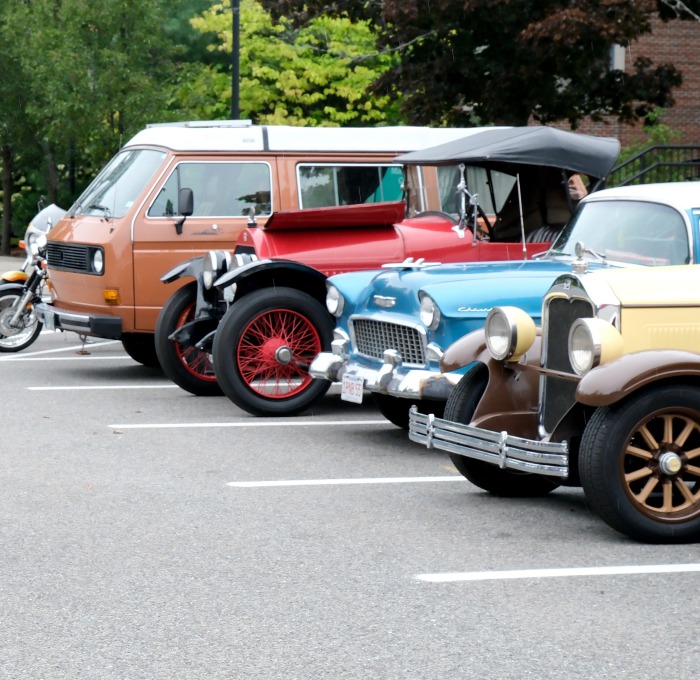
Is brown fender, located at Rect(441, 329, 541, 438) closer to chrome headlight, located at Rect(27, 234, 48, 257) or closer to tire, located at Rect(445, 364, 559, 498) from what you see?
tire, located at Rect(445, 364, 559, 498)

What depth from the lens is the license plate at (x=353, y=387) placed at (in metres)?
9.05

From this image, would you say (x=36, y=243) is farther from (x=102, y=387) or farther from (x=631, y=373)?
(x=631, y=373)

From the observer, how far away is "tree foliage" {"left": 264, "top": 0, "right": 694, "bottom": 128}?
19562mm

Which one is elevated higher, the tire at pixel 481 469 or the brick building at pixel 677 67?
the brick building at pixel 677 67

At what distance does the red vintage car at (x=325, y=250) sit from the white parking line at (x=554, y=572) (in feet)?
16.0

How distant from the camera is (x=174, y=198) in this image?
499 inches

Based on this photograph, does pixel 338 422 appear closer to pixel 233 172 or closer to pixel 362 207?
pixel 362 207

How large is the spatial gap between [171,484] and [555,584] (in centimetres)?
288

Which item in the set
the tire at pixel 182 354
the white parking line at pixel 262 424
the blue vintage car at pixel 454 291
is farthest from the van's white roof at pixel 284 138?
the blue vintage car at pixel 454 291

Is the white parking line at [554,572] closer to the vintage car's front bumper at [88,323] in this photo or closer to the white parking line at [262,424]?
Answer: the white parking line at [262,424]

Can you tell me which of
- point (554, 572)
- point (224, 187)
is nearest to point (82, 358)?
point (224, 187)

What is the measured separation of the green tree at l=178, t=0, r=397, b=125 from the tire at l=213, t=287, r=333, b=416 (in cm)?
2122

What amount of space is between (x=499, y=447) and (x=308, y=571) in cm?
135

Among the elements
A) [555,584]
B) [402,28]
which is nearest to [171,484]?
[555,584]
